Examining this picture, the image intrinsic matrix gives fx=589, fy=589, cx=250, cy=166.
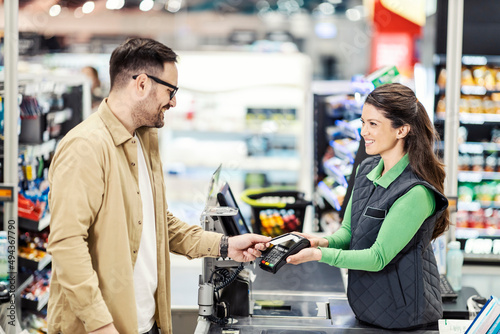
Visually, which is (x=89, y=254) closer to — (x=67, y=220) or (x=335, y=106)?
(x=67, y=220)

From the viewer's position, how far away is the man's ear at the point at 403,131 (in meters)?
2.41

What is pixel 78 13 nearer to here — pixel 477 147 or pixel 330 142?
pixel 330 142

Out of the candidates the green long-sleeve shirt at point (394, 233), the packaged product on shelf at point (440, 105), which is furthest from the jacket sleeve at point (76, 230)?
the packaged product on shelf at point (440, 105)

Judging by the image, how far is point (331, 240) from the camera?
2613 mm

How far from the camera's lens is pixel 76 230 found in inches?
72.3

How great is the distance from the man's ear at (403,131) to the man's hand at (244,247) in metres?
0.71

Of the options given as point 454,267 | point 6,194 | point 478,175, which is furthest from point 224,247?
point 478,175

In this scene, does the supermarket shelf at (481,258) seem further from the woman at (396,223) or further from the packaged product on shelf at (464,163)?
the woman at (396,223)

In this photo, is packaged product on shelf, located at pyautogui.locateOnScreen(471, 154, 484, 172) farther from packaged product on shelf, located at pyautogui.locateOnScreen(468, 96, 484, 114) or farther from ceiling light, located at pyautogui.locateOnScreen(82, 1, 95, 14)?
ceiling light, located at pyautogui.locateOnScreen(82, 1, 95, 14)

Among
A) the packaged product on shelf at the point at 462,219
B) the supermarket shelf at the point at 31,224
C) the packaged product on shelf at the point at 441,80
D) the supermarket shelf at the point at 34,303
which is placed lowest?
the supermarket shelf at the point at 34,303

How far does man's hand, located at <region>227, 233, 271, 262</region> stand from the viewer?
250 centimetres

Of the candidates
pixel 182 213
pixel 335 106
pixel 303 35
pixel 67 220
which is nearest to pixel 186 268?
pixel 335 106

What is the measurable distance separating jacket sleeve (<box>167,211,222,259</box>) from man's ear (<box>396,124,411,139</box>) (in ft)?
2.79

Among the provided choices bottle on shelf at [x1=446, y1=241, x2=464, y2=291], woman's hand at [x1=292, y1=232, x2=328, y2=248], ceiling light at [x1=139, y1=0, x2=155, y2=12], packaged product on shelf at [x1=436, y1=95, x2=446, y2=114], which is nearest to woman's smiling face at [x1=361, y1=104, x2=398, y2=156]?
woman's hand at [x1=292, y1=232, x2=328, y2=248]
